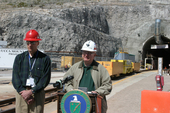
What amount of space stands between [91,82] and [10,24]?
1452 inches

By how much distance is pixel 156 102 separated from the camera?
6.06m

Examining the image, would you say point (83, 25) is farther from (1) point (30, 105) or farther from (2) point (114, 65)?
(1) point (30, 105)

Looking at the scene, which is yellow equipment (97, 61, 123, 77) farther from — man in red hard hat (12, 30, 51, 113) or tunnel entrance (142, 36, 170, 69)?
tunnel entrance (142, 36, 170, 69)

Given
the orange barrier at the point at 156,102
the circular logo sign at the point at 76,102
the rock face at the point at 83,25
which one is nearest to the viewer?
the circular logo sign at the point at 76,102

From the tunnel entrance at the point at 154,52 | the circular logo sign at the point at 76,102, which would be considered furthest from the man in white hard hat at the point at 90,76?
the tunnel entrance at the point at 154,52

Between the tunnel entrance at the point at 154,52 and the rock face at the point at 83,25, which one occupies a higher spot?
the rock face at the point at 83,25

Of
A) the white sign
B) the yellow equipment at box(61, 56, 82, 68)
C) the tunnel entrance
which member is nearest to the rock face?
the tunnel entrance

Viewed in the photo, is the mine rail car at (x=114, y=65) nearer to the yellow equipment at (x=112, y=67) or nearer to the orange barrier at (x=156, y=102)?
the yellow equipment at (x=112, y=67)

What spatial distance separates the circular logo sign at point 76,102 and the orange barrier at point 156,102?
370 cm

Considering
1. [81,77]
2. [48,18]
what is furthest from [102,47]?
[81,77]

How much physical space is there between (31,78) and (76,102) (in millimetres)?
1026

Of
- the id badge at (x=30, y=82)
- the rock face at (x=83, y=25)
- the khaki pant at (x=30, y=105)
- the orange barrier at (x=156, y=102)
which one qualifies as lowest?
the orange barrier at (x=156, y=102)

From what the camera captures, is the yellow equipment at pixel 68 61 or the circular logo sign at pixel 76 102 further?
the yellow equipment at pixel 68 61

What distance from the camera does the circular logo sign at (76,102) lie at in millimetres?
3047
